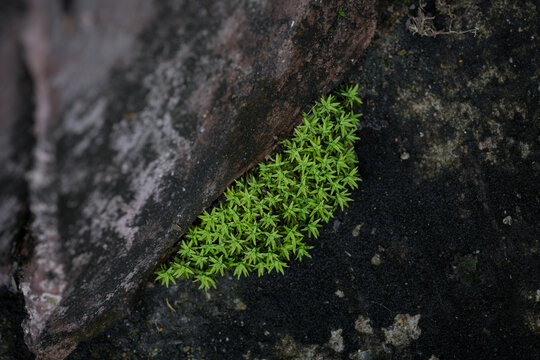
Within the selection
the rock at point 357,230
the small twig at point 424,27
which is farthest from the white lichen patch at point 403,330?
the small twig at point 424,27

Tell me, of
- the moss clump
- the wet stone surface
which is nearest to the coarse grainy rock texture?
the wet stone surface

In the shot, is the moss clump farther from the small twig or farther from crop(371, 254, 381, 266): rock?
the small twig

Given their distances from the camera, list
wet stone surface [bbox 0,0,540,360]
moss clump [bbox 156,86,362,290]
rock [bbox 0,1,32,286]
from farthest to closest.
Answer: wet stone surface [bbox 0,0,540,360] < moss clump [bbox 156,86,362,290] < rock [bbox 0,1,32,286]

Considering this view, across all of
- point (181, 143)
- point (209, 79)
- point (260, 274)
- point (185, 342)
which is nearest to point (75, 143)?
point (181, 143)

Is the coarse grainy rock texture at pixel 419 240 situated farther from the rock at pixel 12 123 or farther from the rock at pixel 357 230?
the rock at pixel 12 123

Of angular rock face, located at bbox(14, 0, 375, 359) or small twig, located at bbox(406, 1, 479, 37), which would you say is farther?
small twig, located at bbox(406, 1, 479, 37)

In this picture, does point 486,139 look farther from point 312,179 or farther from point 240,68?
point 240,68
